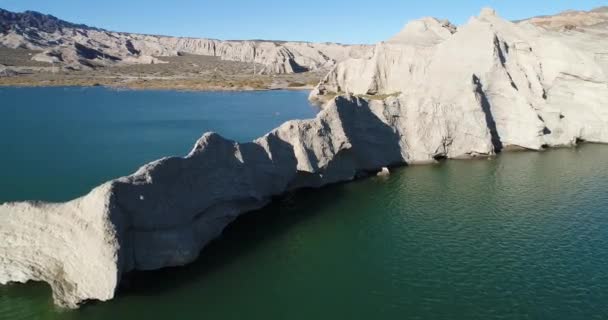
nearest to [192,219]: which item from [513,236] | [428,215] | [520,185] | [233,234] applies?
[233,234]

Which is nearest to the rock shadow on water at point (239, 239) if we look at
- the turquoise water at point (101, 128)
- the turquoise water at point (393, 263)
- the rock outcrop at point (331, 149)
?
the turquoise water at point (393, 263)

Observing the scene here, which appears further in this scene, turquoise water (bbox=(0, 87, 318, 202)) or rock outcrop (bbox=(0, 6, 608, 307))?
turquoise water (bbox=(0, 87, 318, 202))

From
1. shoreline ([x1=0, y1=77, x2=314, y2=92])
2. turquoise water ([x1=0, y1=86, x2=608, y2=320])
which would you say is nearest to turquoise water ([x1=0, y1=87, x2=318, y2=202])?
shoreline ([x1=0, y1=77, x2=314, y2=92])

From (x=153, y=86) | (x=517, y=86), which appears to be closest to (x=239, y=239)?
(x=517, y=86)

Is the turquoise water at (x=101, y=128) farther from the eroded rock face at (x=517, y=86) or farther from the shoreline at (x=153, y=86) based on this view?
the eroded rock face at (x=517, y=86)

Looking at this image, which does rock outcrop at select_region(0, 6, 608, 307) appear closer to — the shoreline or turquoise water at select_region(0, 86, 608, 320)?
turquoise water at select_region(0, 86, 608, 320)

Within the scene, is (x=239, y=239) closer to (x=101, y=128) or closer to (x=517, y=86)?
(x=101, y=128)

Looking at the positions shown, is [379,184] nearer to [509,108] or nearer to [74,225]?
[509,108]
